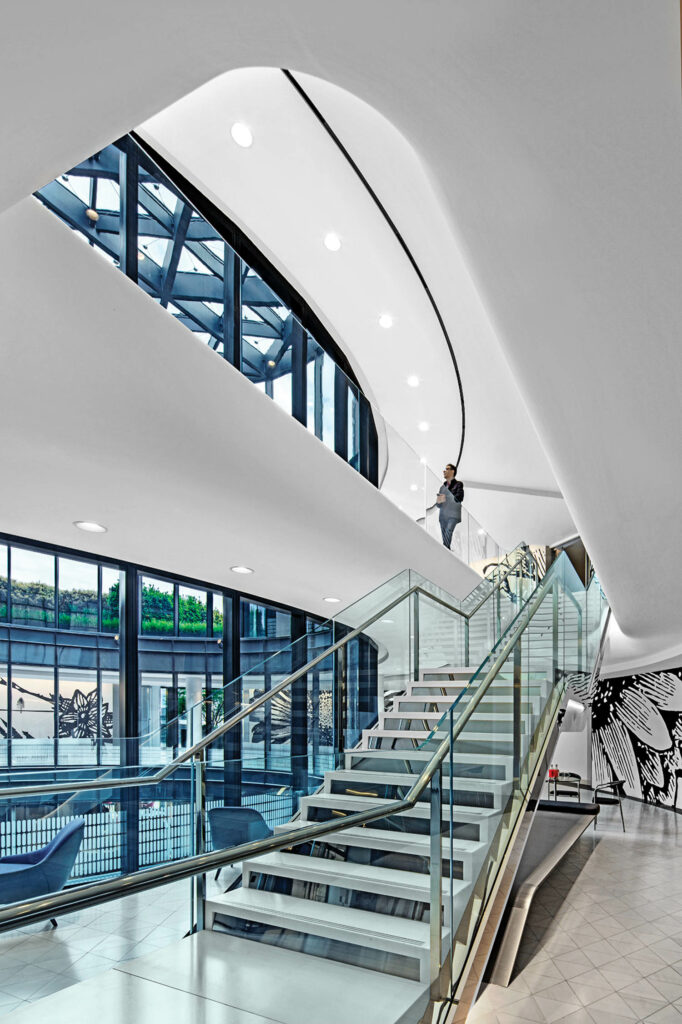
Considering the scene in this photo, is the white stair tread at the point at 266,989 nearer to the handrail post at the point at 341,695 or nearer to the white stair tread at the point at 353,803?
the white stair tread at the point at 353,803

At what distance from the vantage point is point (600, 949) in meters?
5.41

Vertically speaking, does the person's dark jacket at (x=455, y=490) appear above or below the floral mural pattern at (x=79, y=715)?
above

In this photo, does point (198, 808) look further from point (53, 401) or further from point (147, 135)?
point (147, 135)

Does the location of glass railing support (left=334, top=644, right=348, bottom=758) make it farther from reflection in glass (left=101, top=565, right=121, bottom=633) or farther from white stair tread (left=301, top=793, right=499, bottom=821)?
reflection in glass (left=101, top=565, right=121, bottom=633)

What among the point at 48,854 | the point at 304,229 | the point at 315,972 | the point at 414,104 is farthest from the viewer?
the point at 304,229

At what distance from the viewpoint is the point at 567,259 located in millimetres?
2936

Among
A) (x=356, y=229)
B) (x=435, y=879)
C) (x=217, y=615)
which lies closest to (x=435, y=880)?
(x=435, y=879)

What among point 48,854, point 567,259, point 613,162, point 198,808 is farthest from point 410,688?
point 613,162

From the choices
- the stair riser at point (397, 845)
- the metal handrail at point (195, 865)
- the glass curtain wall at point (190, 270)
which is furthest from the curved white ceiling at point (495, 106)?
the stair riser at point (397, 845)

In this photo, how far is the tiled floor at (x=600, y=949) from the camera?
432 cm

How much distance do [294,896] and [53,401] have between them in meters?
2.54

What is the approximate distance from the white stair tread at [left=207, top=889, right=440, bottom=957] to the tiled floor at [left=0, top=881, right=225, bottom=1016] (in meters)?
0.25

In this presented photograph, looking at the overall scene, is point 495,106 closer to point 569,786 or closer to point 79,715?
point 79,715

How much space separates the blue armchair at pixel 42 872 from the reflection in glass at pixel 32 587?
2.62 m
